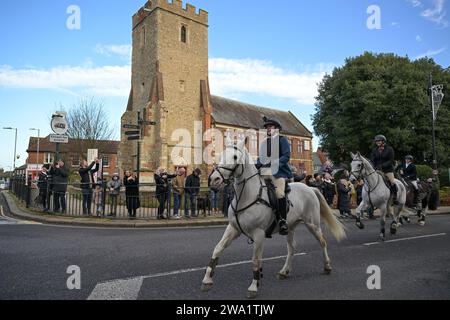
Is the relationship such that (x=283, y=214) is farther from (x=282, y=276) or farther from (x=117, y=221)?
(x=117, y=221)

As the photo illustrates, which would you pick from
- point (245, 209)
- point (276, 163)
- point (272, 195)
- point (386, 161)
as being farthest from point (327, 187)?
point (245, 209)

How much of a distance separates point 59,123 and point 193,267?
967 cm

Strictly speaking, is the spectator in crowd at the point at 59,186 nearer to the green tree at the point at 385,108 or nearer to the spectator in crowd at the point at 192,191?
the spectator in crowd at the point at 192,191

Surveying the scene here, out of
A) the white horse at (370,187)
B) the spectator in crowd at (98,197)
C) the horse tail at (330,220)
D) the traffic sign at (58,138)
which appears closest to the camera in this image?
the horse tail at (330,220)

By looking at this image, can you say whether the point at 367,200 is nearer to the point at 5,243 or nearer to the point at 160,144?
the point at 5,243

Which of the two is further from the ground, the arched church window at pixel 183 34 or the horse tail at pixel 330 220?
the arched church window at pixel 183 34

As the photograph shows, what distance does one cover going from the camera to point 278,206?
5027mm

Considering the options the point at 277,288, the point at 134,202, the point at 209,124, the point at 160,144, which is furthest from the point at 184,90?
the point at 277,288

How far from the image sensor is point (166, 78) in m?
38.5

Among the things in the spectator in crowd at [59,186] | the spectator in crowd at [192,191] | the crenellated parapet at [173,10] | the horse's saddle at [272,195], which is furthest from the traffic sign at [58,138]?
the crenellated parapet at [173,10]

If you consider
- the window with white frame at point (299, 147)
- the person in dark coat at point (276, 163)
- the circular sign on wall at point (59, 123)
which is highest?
the window with white frame at point (299, 147)

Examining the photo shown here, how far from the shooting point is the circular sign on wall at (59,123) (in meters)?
12.5

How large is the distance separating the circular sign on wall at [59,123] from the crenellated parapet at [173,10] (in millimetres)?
29526

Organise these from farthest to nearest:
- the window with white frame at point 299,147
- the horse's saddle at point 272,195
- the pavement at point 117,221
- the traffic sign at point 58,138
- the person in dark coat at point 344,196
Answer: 1. the window with white frame at point 299,147
2. the person in dark coat at point 344,196
3. the traffic sign at point 58,138
4. the pavement at point 117,221
5. the horse's saddle at point 272,195
